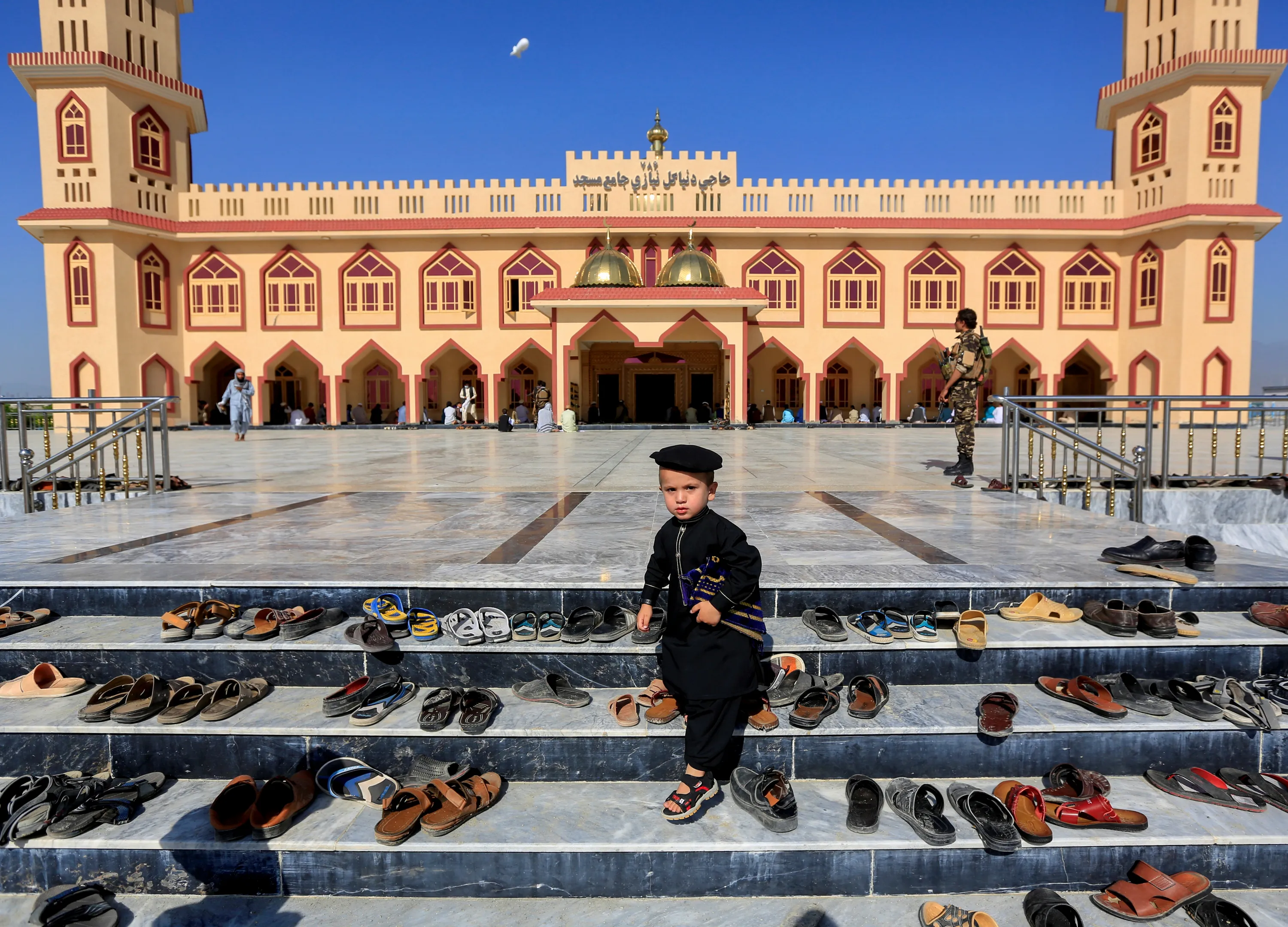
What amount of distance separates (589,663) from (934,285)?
85.4ft

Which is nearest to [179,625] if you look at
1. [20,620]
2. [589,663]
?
[20,620]

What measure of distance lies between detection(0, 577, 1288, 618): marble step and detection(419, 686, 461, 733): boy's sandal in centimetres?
61

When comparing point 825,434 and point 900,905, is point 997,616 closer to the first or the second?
point 900,905

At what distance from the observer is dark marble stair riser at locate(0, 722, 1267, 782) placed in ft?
8.98

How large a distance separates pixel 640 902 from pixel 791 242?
84.3ft

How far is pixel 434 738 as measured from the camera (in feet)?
9.02

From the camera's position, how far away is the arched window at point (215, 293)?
26.0 m

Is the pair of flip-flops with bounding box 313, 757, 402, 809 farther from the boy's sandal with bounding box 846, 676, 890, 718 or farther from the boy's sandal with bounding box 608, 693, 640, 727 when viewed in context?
the boy's sandal with bounding box 846, 676, 890, 718

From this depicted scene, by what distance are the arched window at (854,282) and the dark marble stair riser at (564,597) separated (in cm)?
2376

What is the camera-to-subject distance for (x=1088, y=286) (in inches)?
1027

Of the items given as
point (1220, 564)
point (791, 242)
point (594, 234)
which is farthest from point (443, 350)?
point (1220, 564)

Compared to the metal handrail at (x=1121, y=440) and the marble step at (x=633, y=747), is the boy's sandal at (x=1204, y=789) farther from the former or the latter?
the metal handrail at (x=1121, y=440)

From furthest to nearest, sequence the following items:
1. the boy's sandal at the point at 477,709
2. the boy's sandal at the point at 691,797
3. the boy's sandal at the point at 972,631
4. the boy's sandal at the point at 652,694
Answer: the boy's sandal at the point at 972,631
the boy's sandal at the point at 652,694
the boy's sandal at the point at 477,709
the boy's sandal at the point at 691,797

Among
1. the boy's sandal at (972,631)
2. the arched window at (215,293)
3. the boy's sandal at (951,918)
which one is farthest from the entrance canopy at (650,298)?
the boy's sandal at (951,918)
